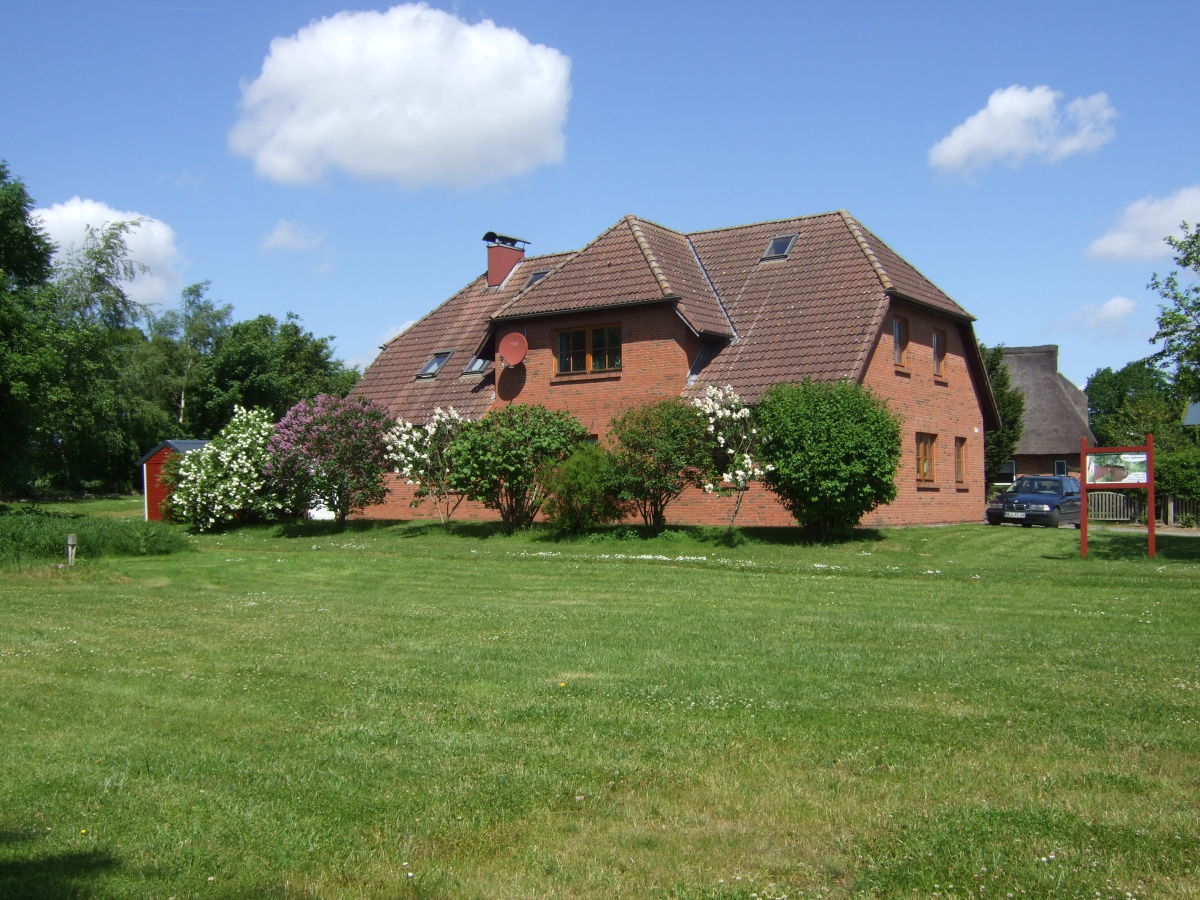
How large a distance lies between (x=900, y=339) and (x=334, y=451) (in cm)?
1609

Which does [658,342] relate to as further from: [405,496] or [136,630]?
[136,630]

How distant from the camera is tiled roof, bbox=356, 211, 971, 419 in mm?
28766

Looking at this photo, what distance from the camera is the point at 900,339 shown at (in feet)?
101

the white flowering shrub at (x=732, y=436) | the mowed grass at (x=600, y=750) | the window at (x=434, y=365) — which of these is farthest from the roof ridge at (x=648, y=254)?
the mowed grass at (x=600, y=750)

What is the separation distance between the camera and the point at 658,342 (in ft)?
100

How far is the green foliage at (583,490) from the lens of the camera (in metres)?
26.5

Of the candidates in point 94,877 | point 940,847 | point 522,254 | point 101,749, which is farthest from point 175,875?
point 522,254

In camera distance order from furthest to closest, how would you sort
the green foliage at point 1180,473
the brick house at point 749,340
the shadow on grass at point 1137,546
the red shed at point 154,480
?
the red shed at point 154,480
the green foliage at point 1180,473
the brick house at point 749,340
the shadow on grass at point 1137,546

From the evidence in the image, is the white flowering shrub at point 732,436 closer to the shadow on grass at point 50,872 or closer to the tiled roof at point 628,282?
the tiled roof at point 628,282

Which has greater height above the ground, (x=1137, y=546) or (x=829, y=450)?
(x=829, y=450)

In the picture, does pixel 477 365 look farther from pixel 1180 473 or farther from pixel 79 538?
pixel 1180 473

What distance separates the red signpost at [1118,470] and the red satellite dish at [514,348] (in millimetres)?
16198

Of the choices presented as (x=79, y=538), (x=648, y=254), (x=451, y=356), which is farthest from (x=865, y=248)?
(x=79, y=538)

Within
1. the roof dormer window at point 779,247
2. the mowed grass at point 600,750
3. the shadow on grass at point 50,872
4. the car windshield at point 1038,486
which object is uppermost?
the roof dormer window at point 779,247
